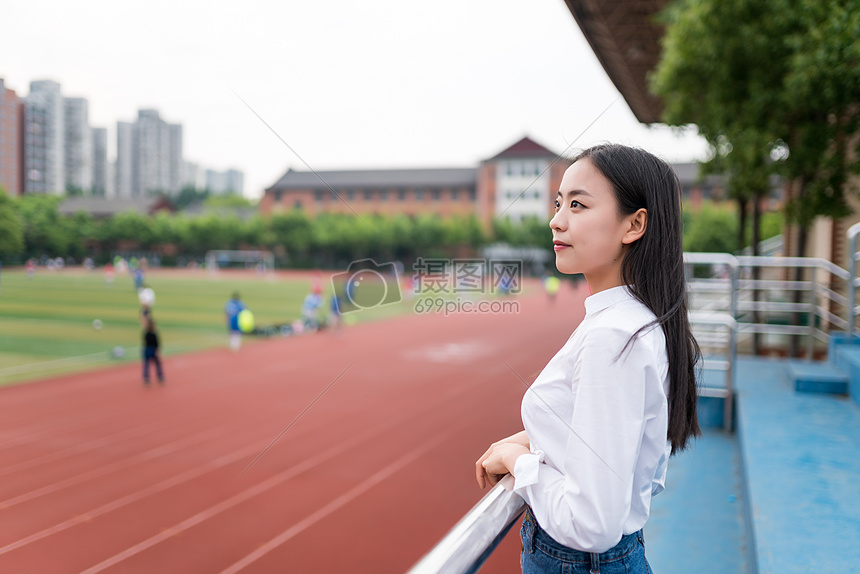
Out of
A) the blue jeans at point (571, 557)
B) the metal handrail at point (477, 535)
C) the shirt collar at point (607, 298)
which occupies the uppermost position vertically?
the shirt collar at point (607, 298)

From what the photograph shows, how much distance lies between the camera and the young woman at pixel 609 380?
27.4 inches

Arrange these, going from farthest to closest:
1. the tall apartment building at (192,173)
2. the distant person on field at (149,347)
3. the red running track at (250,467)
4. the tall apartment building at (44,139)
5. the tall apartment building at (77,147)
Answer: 1. the distant person on field at (149,347)
2. the red running track at (250,467)
3. the tall apartment building at (192,173)
4. the tall apartment building at (77,147)
5. the tall apartment building at (44,139)

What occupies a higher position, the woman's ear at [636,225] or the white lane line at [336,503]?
the woman's ear at [636,225]

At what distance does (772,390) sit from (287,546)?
3.52 meters

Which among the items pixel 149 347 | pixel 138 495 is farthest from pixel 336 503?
pixel 149 347

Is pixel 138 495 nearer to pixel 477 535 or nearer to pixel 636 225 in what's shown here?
pixel 477 535

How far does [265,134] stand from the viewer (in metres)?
1.44

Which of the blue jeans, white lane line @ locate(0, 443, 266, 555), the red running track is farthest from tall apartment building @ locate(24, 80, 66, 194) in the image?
white lane line @ locate(0, 443, 266, 555)

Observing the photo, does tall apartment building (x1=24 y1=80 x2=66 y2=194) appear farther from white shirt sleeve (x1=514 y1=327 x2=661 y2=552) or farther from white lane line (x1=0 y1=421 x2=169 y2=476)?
white lane line (x1=0 y1=421 x2=169 y2=476)

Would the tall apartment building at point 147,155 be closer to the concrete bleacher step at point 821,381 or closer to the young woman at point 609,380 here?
the young woman at point 609,380

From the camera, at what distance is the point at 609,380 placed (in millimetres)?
688

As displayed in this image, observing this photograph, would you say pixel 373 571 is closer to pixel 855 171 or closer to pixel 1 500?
pixel 1 500

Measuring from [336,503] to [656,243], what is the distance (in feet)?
14.4

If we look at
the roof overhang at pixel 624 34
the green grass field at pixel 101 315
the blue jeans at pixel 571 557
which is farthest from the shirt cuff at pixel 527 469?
the roof overhang at pixel 624 34
